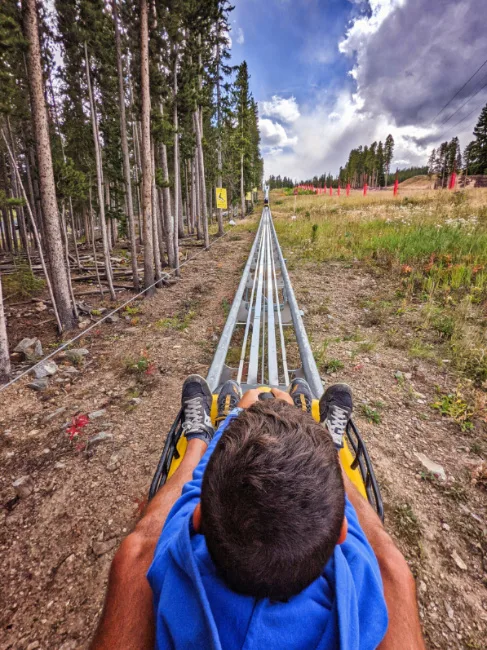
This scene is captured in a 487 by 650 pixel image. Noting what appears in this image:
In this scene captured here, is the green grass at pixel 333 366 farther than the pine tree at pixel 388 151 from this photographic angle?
No

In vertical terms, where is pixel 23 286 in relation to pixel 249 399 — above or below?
below

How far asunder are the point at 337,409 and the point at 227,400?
963mm

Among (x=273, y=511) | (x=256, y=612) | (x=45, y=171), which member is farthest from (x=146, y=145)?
(x=256, y=612)

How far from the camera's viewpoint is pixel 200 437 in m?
2.29

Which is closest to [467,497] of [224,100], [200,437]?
[200,437]

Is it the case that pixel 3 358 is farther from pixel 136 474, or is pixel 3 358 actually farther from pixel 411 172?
pixel 411 172

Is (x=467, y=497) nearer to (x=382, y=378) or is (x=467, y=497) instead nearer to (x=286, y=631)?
(x=382, y=378)

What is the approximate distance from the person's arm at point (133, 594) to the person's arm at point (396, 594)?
2.91 feet

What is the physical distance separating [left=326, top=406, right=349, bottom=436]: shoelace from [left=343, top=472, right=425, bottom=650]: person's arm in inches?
28.5

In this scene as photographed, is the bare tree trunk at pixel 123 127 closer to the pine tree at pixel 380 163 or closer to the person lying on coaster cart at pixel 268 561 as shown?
the person lying on coaster cart at pixel 268 561

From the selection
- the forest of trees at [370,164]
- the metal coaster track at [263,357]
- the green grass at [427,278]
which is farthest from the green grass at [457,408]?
the forest of trees at [370,164]

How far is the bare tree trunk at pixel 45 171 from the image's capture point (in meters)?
4.84

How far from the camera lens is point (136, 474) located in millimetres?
2787

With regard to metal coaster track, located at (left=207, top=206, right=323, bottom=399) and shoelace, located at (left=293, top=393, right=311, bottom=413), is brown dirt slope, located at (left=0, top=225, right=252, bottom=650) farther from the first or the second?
shoelace, located at (left=293, top=393, right=311, bottom=413)
